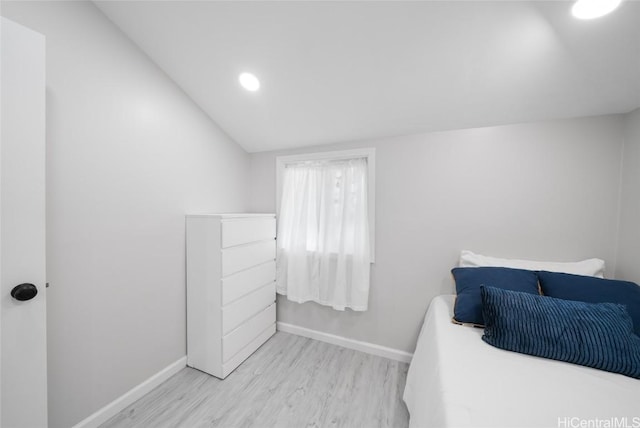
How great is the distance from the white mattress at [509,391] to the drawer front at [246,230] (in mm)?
1602

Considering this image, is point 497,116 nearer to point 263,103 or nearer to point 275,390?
point 263,103

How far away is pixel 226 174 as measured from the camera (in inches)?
94.5

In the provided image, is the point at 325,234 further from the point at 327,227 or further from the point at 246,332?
the point at 246,332

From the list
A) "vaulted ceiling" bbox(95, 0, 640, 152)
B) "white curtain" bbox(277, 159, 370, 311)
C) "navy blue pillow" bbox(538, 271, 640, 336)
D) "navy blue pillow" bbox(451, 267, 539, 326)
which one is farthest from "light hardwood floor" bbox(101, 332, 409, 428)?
"vaulted ceiling" bbox(95, 0, 640, 152)

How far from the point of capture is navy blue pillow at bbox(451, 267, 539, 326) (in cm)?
144

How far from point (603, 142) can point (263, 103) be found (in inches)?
99.3

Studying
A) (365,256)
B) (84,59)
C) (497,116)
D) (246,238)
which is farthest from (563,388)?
(84,59)

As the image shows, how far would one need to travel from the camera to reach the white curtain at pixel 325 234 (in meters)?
2.18

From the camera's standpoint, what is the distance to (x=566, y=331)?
1.10 m

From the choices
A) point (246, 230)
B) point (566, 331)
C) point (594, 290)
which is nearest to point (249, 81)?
point (246, 230)

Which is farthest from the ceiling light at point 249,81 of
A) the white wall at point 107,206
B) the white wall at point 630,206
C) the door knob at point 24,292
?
the white wall at point 630,206

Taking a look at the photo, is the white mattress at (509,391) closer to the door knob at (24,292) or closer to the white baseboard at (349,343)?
A: the white baseboard at (349,343)

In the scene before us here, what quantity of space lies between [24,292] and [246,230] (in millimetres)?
1263

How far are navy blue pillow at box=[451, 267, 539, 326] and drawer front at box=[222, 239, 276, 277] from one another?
5.52ft
